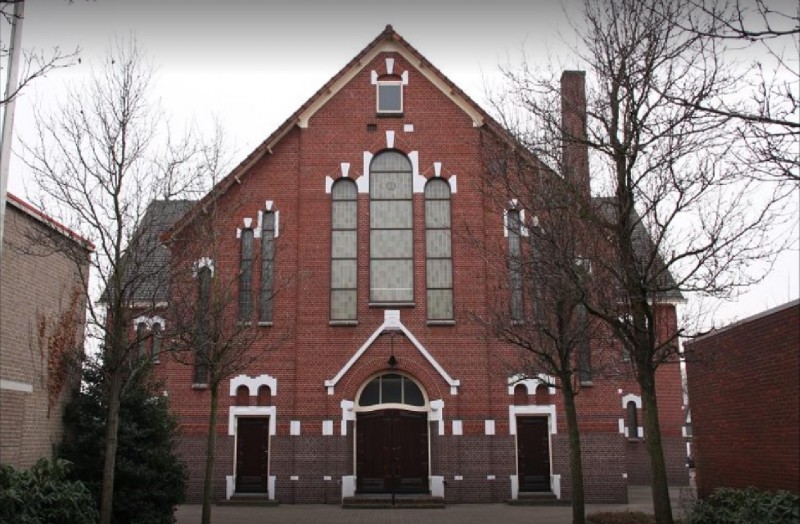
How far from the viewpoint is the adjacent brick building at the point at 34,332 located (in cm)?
1455

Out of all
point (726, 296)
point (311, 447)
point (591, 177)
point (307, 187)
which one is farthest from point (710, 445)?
point (307, 187)

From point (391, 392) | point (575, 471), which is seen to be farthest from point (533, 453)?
point (575, 471)

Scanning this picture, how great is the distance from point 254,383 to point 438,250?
296 inches

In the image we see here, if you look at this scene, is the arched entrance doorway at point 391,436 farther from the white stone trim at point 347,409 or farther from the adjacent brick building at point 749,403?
the adjacent brick building at point 749,403

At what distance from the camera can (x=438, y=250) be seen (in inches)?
1026

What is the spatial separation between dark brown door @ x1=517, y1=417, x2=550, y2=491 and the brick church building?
0.15ft

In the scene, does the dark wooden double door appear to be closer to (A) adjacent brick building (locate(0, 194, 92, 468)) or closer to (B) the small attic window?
(A) adjacent brick building (locate(0, 194, 92, 468))

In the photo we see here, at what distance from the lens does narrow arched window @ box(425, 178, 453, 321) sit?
25.7 metres

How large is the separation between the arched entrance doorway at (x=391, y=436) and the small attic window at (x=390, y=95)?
9.30 meters

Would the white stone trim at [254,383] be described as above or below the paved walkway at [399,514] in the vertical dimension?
above

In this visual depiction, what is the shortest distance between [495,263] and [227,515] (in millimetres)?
10425

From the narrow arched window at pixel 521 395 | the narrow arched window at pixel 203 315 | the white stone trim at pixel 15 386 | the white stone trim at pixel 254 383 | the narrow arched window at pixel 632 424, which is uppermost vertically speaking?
the narrow arched window at pixel 203 315

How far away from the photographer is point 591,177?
14.4m

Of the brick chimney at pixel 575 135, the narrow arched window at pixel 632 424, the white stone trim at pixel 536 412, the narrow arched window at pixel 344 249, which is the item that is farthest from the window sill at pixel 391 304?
the narrow arched window at pixel 632 424
